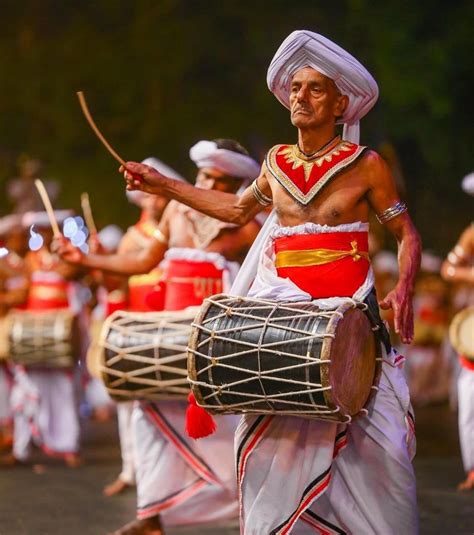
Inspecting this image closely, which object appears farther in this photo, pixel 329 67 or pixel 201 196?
pixel 201 196

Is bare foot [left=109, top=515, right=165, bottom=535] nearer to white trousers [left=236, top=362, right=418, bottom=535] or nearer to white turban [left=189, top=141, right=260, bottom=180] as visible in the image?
white trousers [left=236, top=362, right=418, bottom=535]

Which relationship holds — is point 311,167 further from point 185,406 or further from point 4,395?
point 4,395

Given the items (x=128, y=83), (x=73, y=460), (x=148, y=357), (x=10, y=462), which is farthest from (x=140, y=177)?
(x=128, y=83)

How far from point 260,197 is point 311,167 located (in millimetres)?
346

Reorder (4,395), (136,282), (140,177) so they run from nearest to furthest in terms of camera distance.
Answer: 1. (140,177)
2. (136,282)
3. (4,395)

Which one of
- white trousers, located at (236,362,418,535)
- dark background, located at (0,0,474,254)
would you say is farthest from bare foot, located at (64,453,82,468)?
dark background, located at (0,0,474,254)

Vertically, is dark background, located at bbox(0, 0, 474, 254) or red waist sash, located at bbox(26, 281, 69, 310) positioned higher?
dark background, located at bbox(0, 0, 474, 254)

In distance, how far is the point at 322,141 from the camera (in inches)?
204

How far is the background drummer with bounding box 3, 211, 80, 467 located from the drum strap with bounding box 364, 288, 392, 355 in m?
5.61

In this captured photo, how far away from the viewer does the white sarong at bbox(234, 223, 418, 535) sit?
16.6 ft

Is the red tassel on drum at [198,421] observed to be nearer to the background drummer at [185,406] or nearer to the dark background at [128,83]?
the background drummer at [185,406]

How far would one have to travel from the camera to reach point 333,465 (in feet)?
16.9

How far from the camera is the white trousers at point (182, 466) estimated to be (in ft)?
22.6

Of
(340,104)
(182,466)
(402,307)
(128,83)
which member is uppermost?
(128,83)
